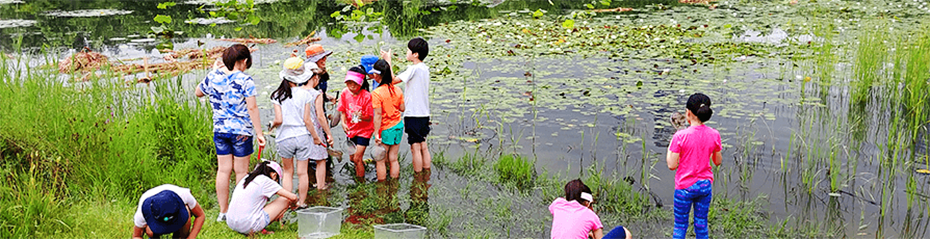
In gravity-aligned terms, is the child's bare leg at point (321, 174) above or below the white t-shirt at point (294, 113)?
below

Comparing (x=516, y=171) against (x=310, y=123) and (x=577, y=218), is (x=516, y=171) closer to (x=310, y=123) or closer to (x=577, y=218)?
(x=310, y=123)

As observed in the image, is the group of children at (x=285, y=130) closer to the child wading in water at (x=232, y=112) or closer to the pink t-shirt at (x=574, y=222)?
the child wading in water at (x=232, y=112)

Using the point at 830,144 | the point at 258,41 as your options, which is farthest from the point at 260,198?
the point at 258,41

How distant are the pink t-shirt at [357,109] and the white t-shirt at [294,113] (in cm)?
55

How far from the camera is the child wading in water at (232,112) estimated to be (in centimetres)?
496

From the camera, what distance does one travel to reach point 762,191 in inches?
233

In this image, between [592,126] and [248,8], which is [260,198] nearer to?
[592,126]

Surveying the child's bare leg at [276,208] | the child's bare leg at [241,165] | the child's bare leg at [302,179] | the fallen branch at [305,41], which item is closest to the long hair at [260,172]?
the child's bare leg at [276,208]

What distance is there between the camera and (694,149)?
4367mm

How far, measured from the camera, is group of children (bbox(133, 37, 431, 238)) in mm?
4246

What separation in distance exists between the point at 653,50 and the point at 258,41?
23.5 feet

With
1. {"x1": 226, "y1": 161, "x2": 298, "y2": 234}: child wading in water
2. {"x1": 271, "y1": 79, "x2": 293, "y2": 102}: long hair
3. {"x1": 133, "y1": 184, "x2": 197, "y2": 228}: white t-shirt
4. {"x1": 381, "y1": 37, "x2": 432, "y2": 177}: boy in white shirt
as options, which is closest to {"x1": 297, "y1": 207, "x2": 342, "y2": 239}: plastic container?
{"x1": 226, "y1": 161, "x2": 298, "y2": 234}: child wading in water

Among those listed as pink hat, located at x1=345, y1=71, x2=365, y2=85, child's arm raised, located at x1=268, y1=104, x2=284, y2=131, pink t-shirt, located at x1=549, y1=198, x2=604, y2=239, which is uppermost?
pink hat, located at x1=345, y1=71, x2=365, y2=85

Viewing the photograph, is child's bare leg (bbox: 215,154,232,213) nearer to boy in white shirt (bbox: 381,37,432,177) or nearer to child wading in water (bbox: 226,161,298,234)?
child wading in water (bbox: 226,161,298,234)
